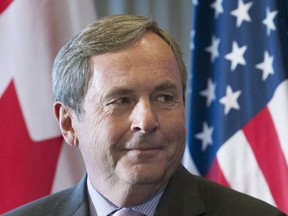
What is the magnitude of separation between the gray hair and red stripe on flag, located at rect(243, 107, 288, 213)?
0.85 metres

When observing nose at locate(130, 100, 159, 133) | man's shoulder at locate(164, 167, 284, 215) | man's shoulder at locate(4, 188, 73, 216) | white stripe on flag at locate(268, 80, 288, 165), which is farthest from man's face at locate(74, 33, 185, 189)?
white stripe on flag at locate(268, 80, 288, 165)

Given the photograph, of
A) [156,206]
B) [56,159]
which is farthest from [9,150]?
[156,206]

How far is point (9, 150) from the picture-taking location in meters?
2.41

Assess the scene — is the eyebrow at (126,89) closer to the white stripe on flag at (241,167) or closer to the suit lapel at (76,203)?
the suit lapel at (76,203)

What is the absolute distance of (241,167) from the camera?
95.5 inches

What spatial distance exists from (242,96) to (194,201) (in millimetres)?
922

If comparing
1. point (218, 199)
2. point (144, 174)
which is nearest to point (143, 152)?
point (144, 174)

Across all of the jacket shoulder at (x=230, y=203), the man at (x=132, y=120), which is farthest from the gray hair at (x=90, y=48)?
the jacket shoulder at (x=230, y=203)

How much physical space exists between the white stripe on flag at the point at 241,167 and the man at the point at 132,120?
752 mm

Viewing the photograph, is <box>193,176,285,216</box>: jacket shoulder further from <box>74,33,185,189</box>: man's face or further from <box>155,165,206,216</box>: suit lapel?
<box>74,33,185,189</box>: man's face

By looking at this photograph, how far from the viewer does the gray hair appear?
1.54m

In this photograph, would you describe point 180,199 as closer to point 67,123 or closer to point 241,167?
point 67,123

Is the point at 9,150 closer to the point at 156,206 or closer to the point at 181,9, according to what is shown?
the point at 156,206

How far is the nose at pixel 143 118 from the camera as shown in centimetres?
143
